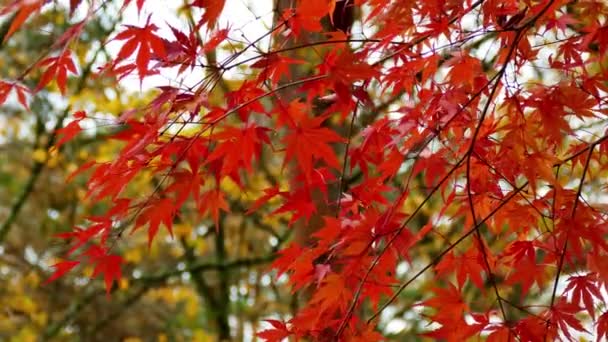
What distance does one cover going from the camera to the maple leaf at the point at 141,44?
960mm

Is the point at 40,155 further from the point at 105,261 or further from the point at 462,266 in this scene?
the point at 462,266

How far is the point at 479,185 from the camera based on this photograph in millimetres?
1289

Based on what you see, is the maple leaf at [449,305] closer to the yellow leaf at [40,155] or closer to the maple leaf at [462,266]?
the maple leaf at [462,266]

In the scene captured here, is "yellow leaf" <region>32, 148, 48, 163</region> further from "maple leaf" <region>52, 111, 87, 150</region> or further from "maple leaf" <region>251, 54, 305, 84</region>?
"maple leaf" <region>251, 54, 305, 84</region>

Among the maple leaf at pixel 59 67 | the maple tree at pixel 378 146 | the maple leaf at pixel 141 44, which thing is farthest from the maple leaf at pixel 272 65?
the maple leaf at pixel 59 67

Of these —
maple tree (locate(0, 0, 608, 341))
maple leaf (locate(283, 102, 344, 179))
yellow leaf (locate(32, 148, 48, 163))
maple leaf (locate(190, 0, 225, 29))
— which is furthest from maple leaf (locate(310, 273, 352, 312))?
yellow leaf (locate(32, 148, 48, 163))

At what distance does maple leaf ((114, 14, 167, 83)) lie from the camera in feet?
3.15

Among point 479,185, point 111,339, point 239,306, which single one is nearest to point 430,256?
point 239,306

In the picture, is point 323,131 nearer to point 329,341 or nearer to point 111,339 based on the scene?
point 329,341

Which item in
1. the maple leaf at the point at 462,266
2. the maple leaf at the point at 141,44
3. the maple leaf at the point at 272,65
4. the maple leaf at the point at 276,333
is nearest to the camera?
the maple leaf at the point at 141,44

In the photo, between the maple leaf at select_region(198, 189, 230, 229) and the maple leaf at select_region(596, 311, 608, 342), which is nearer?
the maple leaf at select_region(198, 189, 230, 229)

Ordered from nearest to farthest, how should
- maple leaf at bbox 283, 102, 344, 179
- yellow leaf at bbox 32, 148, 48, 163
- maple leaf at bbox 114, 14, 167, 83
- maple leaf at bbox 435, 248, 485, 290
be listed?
maple leaf at bbox 283, 102, 344, 179, maple leaf at bbox 114, 14, 167, 83, maple leaf at bbox 435, 248, 485, 290, yellow leaf at bbox 32, 148, 48, 163

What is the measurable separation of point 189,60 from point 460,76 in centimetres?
42

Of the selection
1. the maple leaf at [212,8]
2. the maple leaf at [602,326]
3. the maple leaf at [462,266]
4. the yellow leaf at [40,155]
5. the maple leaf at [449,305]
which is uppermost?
the yellow leaf at [40,155]
